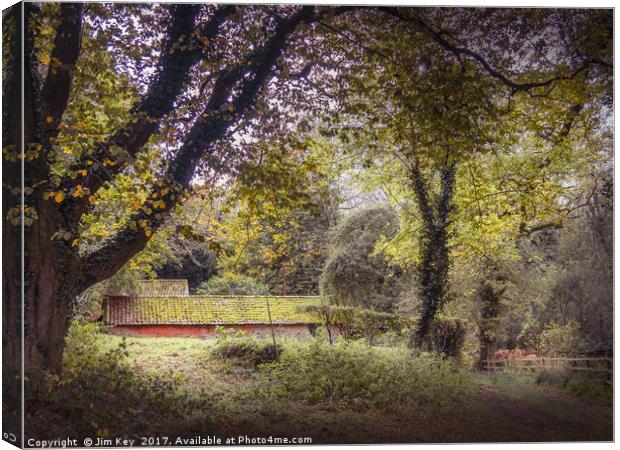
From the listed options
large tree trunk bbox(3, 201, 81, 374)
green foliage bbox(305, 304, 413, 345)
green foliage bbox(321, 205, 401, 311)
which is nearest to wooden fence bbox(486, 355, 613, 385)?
green foliage bbox(305, 304, 413, 345)

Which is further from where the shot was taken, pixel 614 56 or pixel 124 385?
pixel 614 56

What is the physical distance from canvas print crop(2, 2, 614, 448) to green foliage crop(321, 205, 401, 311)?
22 millimetres

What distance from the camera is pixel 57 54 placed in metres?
5.98

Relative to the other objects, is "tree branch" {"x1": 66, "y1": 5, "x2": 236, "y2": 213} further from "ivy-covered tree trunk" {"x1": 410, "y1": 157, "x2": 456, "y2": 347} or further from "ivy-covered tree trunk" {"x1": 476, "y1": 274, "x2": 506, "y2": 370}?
"ivy-covered tree trunk" {"x1": 476, "y1": 274, "x2": 506, "y2": 370}

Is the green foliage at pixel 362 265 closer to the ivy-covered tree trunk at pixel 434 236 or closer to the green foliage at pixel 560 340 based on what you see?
the ivy-covered tree trunk at pixel 434 236

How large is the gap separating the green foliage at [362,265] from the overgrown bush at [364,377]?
0.46 meters

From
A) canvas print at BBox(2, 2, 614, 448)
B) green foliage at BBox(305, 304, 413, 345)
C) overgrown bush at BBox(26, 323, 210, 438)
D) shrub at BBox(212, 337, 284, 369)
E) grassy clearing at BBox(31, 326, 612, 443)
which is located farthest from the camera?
green foliage at BBox(305, 304, 413, 345)

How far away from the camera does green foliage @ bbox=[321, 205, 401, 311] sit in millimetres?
6484

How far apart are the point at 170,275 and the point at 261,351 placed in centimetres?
114

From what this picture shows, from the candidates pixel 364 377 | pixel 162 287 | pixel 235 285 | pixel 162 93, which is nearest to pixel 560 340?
pixel 364 377

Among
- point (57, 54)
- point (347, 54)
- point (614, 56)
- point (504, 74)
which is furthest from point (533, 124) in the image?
point (57, 54)

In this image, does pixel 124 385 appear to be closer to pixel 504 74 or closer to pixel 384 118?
pixel 384 118

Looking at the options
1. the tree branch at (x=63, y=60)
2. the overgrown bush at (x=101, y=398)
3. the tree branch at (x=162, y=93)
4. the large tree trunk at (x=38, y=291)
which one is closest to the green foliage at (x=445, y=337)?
the overgrown bush at (x=101, y=398)

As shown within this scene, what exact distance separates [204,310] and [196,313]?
0.27 feet
